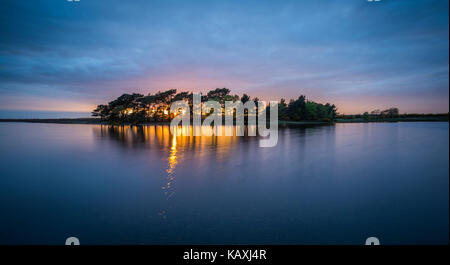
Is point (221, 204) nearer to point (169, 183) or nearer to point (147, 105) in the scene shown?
point (169, 183)

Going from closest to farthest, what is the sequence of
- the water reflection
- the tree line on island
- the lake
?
the lake, the water reflection, the tree line on island

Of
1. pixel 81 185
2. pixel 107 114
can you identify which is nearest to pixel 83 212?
pixel 81 185

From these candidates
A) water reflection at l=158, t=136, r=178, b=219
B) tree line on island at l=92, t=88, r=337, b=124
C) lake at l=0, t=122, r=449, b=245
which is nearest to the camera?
lake at l=0, t=122, r=449, b=245

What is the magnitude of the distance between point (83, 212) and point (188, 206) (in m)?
3.46

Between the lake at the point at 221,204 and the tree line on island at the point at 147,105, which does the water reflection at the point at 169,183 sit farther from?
the tree line on island at the point at 147,105

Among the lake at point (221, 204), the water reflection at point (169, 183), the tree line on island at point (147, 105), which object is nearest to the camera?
the lake at point (221, 204)

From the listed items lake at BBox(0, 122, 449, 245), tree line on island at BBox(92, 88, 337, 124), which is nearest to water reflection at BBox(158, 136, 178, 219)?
lake at BBox(0, 122, 449, 245)

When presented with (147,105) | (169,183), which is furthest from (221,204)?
(147,105)

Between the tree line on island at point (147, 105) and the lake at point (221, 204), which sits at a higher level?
the tree line on island at point (147, 105)

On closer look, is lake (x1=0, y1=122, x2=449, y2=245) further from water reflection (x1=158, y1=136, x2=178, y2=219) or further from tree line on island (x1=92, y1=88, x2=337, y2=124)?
tree line on island (x1=92, y1=88, x2=337, y2=124)

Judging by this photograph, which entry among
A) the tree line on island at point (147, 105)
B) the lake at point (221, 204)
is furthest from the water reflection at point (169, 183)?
the tree line on island at point (147, 105)

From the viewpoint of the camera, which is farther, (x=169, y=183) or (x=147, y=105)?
(x=147, y=105)

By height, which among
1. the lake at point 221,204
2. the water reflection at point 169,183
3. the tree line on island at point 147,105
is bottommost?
the lake at point 221,204

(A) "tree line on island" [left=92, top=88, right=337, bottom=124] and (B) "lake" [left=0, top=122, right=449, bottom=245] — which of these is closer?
(B) "lake" [left=0, top=122, right=449, bottom=245]
